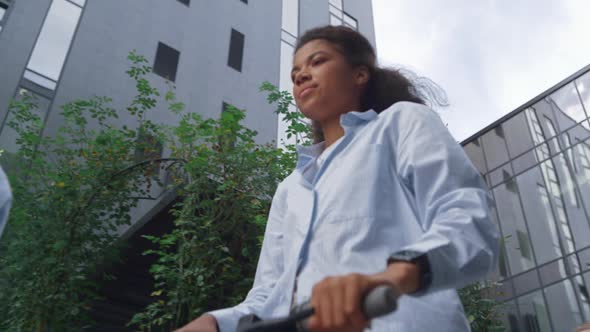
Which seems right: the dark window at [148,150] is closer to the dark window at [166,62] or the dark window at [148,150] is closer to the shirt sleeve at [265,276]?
the dark window at [166,62]

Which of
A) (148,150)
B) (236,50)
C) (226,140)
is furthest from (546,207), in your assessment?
(226,140)

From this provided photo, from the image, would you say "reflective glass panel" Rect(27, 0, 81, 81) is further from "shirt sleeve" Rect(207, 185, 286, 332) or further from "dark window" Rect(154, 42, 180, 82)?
"shirt sleeve" Rect(207, 185, 286, 332)

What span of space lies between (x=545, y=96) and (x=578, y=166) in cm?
321

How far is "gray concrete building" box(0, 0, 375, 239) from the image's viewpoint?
930cm

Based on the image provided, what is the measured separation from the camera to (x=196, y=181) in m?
5.37

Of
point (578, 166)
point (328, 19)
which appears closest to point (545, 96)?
point (578, 166)

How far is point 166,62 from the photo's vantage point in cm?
1134

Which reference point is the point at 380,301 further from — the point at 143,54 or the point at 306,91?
the point at 143,54

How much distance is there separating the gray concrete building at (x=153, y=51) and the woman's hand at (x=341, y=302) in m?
6.26

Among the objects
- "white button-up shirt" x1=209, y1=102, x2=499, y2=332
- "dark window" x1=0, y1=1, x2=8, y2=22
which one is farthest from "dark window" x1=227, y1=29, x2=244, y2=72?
"white button-up shirt" x1=209, y1=102, x2=499, y2=332

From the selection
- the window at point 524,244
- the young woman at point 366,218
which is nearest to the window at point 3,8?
the young woman at point 366,218

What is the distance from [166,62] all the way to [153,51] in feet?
1.21

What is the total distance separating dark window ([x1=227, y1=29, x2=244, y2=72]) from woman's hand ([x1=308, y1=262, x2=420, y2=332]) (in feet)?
40.0

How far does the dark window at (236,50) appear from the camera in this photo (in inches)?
498
